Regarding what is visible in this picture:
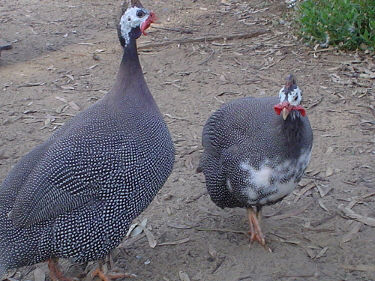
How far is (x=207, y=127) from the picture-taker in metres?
3.58

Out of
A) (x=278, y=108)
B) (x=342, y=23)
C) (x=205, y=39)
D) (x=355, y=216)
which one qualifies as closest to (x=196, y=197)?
(x=355, y=216)

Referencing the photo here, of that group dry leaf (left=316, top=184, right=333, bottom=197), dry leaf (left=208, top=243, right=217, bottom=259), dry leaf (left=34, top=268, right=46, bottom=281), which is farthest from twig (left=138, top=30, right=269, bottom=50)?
dry leaf (left=34, top=268, right=46, bottom=281)

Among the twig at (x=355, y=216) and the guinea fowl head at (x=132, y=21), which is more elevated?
the guinea fowl head at (x=132, y=21)

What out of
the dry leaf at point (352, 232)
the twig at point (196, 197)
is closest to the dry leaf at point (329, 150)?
the dry leaf at point (352, 232)

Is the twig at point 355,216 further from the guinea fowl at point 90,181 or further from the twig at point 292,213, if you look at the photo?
the guinea fowl at point 90,181

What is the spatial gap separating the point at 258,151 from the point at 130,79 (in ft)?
2.79

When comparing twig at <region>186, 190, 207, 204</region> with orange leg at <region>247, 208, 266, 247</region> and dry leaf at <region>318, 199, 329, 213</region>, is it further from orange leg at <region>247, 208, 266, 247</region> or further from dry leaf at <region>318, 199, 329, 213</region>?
dry leaf at <region>318, 199, 329, 213</region>

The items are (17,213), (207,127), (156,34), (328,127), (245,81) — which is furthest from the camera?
(156,34)

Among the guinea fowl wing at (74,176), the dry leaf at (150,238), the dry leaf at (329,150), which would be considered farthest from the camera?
the dry leaf at (329,150)

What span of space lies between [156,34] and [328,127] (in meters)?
3.24

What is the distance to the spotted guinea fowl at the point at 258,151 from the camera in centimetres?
303

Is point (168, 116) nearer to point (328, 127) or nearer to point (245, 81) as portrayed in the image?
point (245, 81)

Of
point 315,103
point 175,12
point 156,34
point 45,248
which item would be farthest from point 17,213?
point 175,12

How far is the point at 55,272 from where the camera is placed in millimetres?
3119
